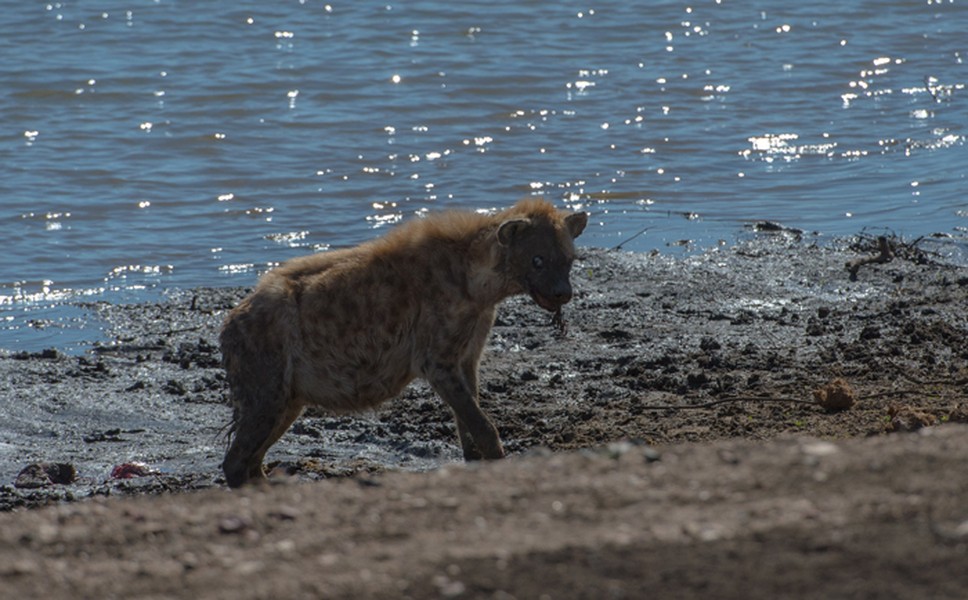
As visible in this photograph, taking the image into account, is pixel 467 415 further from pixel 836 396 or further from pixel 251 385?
pixel 836 396

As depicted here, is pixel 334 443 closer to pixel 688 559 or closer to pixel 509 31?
pixel 688 559

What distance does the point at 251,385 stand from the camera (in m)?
6.54

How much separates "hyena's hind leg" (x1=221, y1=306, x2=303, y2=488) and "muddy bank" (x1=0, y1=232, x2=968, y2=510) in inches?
13.1

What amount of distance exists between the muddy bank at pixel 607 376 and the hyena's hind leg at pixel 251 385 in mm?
333

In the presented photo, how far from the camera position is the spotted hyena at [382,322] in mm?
6562

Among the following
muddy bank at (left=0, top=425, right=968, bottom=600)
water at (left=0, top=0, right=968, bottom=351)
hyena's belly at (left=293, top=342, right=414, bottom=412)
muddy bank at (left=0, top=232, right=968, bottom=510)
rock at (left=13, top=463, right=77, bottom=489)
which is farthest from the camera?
water at (left=0, top=0, right=968, bottom=351)

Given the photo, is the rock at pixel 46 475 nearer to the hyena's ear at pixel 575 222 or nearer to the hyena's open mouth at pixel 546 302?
the hyena's open mouth at pixel 546 302

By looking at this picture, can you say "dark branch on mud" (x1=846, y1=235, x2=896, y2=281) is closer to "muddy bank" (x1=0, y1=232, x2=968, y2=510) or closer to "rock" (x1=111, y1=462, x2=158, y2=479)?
"muddy bank" (x1=0, y1=232, x2=968, y2=510)

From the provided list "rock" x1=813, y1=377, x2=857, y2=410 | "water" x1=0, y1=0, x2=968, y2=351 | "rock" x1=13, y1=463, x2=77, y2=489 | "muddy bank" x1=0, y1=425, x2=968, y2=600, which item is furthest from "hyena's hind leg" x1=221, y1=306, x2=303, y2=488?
"water" x1=0, y1=0, x2=968, y2=351

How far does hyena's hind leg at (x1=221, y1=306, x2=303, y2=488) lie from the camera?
6535 millimetres

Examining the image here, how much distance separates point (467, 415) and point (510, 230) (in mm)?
802

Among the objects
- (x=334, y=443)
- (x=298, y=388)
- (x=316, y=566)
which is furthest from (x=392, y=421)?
(x=316, y=566)

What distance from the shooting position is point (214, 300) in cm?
970

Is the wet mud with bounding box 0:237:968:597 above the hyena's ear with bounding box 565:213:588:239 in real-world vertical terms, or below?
below
